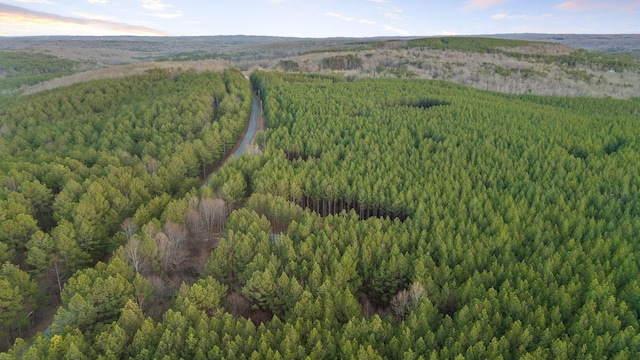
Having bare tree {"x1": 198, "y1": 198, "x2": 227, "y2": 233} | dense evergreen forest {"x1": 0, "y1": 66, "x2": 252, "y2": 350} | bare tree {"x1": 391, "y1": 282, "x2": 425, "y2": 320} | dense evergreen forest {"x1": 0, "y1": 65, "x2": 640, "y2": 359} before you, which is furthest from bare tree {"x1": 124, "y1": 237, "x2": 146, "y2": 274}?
bare tree {"x1": 391, "y1": 282, "x2": 425, "y2": 320}

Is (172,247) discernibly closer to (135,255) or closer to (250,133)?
(135,255)

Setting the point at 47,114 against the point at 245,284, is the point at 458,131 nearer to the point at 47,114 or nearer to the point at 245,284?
the point at 245,284

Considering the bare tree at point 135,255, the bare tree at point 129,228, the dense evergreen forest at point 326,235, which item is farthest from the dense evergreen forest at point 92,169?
the bare tree at point 135,255

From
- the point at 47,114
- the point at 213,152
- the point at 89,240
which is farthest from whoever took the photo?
the point at 47,114

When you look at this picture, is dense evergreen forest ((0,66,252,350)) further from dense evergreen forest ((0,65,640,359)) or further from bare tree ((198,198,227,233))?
bare tree ((198,198,227,233))

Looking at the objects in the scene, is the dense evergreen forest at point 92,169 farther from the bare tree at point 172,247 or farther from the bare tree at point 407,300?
the bare tree at point 407,300

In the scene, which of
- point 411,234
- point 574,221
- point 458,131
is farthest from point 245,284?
point 458,131

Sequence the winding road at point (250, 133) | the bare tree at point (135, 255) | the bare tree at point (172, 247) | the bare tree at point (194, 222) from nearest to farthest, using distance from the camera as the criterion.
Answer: the bare tree at point (135, 255)
the bare tree at point (172, 247)
the bare tree at point (194, 222)
the winding road at point (250, 133)

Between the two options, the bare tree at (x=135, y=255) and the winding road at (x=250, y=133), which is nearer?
the bare tree at (x=135, y=255)

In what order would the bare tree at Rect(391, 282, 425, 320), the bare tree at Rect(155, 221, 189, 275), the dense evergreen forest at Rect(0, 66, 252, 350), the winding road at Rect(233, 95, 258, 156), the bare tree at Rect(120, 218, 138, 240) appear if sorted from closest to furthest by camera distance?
the bare tree at Rect(391, 282, 425, 320) < the bare tree at Rect(155, 221, 189, 275) < the dense evergreen forest at Rect(0, 66, 252, 350) < the bare tree at Rect(120, 218, 138, 240) < the winding road at Rect(233, 95, 258, 156)
